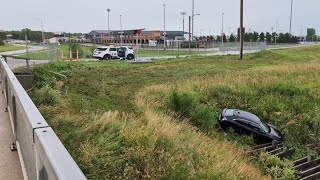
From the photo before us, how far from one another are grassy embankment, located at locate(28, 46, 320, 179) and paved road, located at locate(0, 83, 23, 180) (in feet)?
3.63

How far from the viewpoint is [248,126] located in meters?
20.0

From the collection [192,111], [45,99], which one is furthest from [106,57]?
[45,99]

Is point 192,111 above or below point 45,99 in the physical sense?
below

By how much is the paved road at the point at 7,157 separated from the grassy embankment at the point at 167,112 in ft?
3.63

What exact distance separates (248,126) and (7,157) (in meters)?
16.0

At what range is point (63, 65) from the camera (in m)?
29.2

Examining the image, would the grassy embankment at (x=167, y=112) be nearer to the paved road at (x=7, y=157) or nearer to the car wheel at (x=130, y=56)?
the paved road at (x=7, y=157)

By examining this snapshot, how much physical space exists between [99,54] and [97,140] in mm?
40957

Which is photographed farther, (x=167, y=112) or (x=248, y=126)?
(x=248, y=126)

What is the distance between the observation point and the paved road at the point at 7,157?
186 inches

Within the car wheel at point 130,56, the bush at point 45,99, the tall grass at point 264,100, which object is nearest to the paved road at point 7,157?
the bush at point 45,99

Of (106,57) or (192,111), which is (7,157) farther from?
(106,57)

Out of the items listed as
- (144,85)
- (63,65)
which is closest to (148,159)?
(144,85)

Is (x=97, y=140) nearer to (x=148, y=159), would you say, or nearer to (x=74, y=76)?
(x=148, y=159)
